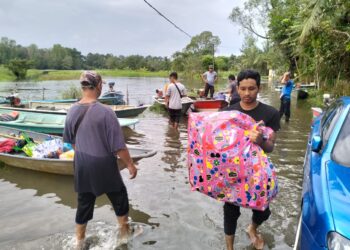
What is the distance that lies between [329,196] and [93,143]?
7.60 ft

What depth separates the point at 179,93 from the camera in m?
9.48

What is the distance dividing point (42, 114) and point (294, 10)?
18573mm

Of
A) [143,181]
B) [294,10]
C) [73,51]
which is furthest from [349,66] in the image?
[73,51]

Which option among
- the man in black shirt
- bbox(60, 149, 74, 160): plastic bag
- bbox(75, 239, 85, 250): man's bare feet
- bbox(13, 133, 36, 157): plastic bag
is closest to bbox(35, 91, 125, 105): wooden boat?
bbox(13, 133, 36, 157): plastic bag

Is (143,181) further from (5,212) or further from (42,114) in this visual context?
(42,114)

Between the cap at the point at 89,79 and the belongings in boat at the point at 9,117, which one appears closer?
the cap at the point at 89,79

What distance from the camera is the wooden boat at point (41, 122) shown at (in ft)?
33.2

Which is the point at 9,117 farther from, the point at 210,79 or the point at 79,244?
the point at 210,79

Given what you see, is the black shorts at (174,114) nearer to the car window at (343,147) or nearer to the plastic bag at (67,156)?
the plastic bag at (67,156)

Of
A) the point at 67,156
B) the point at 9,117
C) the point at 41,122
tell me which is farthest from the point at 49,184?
the point at 9,117

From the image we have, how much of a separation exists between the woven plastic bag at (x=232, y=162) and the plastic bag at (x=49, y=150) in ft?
14.9

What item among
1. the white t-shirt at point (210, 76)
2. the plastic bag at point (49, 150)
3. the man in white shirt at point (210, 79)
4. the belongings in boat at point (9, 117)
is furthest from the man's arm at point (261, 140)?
the white t-shirt at point (210, 76)

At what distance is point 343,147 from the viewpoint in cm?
326

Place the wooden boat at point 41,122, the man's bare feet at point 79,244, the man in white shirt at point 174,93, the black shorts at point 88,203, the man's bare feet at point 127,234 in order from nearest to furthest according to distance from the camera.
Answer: the black shorts at point 88,203 → the man's bare feet at point 79,244 → the man's bare feet at point 127,234 → the man in white shirt at point 174,93 → the wooden boat at point 41,122
